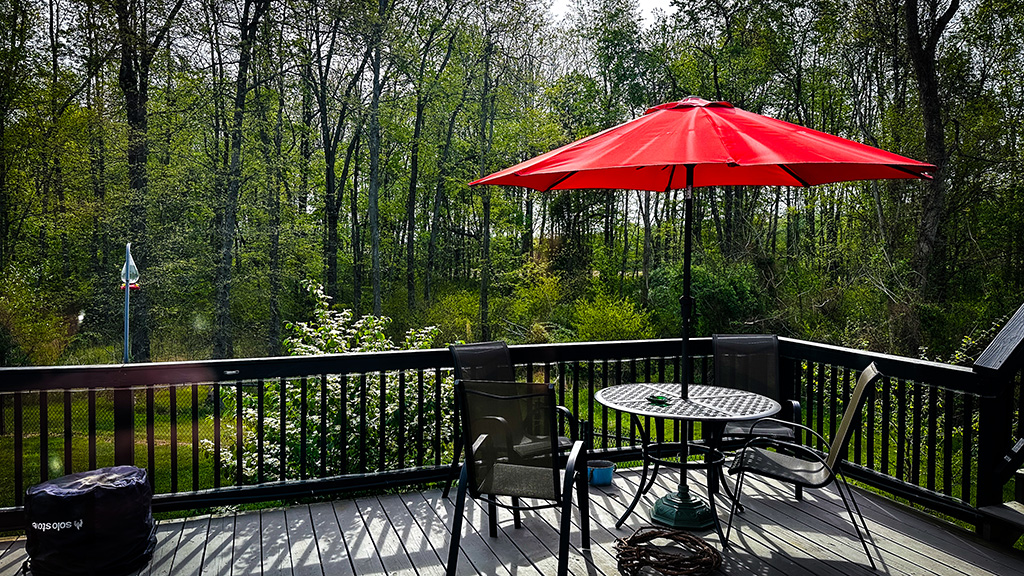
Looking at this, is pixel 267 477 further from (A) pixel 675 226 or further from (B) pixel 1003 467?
(A) pixel 675 226

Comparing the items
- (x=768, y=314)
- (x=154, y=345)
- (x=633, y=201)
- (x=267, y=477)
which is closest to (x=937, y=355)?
(x=768, y=314)

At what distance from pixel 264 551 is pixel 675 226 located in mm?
15691

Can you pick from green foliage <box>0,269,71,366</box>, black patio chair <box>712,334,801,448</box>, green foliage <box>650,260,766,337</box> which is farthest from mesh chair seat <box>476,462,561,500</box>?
green foliage <box>0,269,71,366</box>

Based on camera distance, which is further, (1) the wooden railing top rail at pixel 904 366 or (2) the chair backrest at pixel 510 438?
(1) the wooden railing top rail at pixel 904 366

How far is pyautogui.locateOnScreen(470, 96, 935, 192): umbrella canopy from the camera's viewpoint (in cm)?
254

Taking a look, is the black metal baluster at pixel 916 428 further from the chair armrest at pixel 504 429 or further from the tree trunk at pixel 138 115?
the tree trunk at pixel 138 115

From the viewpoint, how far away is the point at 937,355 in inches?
336

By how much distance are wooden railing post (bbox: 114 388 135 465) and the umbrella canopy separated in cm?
213

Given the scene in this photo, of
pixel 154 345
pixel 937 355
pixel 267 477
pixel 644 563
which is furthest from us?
pixel 154 345

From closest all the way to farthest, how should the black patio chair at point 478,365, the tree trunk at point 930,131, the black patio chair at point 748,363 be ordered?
the black patio chair at point 478,365 < the black patio chair at point 748,363 < the tree trunk at point 930,131

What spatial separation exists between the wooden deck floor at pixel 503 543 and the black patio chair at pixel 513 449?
0.42m

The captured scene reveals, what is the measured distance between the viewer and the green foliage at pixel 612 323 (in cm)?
1376

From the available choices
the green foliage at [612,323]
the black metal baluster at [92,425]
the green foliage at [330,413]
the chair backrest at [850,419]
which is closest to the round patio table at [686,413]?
the chair backrest at [850,419]

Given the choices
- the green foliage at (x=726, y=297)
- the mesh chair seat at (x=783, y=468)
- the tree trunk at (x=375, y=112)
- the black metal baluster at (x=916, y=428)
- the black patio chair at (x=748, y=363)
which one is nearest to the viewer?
the mesh chair seat at (x=783, y=468)
